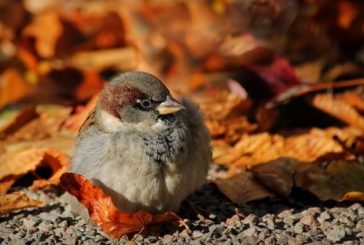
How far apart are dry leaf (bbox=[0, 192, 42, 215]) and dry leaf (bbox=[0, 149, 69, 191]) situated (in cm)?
24

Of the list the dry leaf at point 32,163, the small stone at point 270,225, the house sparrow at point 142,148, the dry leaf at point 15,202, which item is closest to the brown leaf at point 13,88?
the dry leaf at point 32,163

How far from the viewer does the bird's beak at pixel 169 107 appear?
3.29 m

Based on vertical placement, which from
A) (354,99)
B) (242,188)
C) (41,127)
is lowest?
(242,188)

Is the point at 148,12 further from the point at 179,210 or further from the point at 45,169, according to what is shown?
the point at 179,210

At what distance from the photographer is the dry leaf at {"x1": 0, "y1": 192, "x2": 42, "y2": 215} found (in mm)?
3666

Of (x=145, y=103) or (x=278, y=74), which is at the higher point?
(x=278, y=74)

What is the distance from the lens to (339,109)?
4.47m

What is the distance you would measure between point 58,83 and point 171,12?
3.08ft

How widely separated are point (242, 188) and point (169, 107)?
2.41 feet

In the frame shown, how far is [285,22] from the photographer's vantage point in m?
5.00

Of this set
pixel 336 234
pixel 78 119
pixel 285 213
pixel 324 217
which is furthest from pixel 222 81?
pixel 336 234

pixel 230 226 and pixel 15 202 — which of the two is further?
pixel 15 202

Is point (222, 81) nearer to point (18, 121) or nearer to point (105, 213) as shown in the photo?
point (18, 121)

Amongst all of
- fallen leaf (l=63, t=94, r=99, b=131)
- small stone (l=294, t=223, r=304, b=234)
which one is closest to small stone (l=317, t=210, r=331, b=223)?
small stone (l=294, t=223, r=304, b=234)
